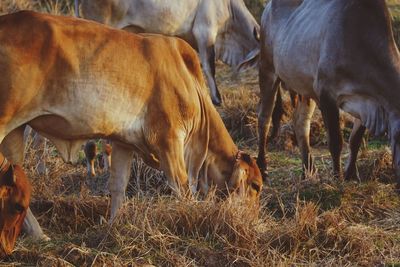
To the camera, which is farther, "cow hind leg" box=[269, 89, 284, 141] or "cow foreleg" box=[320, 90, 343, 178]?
"cow hind leg" box=[269, 89, 284, 141]

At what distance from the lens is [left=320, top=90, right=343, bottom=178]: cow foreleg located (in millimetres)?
7996

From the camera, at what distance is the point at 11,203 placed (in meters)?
6.11

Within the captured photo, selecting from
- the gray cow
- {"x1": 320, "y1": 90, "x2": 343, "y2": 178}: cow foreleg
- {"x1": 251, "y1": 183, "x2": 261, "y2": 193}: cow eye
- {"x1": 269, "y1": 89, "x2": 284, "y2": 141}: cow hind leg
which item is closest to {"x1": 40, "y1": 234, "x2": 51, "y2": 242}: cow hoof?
{"x1": 251, "y1": 183, "x2": 261, "y2": 193}: cow eye

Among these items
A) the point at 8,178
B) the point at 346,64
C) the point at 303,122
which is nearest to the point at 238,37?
the point at 303,122

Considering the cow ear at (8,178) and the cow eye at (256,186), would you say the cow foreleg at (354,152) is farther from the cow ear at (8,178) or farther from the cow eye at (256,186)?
the cow ear at (8,178)

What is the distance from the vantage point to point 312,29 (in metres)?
8.42

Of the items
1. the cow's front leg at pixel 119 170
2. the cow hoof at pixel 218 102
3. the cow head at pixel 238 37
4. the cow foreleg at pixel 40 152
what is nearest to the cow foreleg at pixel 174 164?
the cow's front leg at pixel 119 170

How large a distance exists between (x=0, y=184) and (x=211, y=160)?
1.75 meters

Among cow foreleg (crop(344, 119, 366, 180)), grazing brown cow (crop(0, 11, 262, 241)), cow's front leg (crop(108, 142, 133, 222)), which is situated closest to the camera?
grazing brown cow (crop(0, 11, 262, 241))

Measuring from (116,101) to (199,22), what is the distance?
5686 millimetres

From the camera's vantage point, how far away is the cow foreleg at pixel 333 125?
315 inches

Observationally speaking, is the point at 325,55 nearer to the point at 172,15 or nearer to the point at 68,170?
the point at 68,170

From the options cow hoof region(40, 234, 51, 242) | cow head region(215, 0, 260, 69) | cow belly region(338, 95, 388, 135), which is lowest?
cow head region(215, 0, 260, 69)

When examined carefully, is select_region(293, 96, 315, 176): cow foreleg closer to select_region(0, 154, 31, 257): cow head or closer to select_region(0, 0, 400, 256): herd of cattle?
select_region(0, 0, 400, 256): herd of cattle
